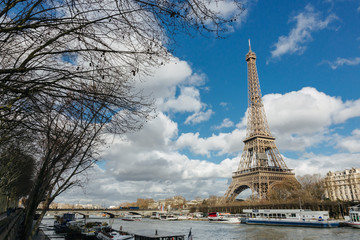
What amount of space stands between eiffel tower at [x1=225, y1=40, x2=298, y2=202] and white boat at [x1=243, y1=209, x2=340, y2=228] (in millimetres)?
18521

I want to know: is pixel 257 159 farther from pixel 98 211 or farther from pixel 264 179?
pixel 98 211

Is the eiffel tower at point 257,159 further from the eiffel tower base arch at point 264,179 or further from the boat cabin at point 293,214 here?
the boat cabin at point 293,214

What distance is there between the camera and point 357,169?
427 feet

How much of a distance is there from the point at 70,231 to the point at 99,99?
3945 cm

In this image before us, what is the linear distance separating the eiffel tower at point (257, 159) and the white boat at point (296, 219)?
60.8ft

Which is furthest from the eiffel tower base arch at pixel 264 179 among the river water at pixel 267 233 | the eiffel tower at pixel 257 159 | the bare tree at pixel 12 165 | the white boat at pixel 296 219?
the bare tree at pixel 12 165

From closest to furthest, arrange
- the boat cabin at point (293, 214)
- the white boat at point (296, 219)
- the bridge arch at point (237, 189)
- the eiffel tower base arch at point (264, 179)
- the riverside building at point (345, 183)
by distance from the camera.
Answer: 1. the white boat at point (296, 219)
2. the boat cabin at point (293, 214)
3. the eiffel tower base arch at point (264, 179)
4. the bridge arch at point (237, 189)
5. the riverside building at point (345, 183)

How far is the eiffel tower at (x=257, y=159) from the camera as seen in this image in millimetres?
79438

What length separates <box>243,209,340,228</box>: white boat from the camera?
4750 centimetres

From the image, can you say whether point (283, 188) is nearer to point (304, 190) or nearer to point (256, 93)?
point (304, 190)

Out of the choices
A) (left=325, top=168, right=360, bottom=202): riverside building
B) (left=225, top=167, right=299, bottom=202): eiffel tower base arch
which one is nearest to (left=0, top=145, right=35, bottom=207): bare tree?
(left=225, top=167, right=299, bottom=202): eiffel tower base arch

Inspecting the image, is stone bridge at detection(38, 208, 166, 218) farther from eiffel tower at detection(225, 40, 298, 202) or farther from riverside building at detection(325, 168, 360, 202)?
riverside building at detection(325, 168, 360, 202)

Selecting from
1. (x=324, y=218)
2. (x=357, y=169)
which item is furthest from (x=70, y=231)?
(x=357, y=169)

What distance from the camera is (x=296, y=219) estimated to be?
169ft
